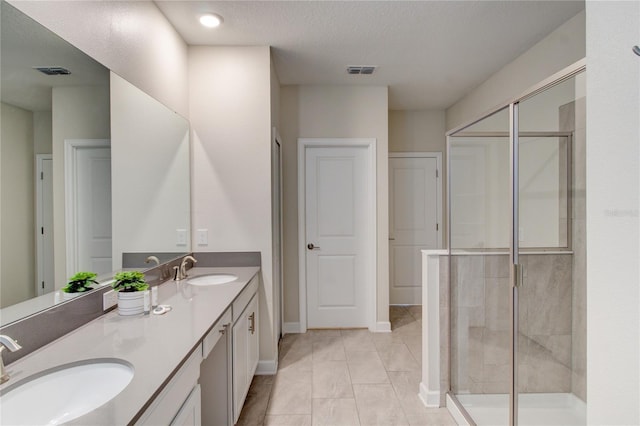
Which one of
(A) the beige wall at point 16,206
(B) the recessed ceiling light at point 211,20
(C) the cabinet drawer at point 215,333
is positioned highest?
(B) the recessed ceiling light at point 211,20

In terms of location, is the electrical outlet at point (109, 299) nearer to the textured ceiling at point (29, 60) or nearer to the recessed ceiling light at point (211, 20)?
the textured ceiling at point (29, 60)

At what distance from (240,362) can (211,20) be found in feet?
7.42

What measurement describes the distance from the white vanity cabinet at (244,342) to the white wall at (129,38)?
1.45 m

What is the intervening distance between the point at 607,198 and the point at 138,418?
1341 millimetres

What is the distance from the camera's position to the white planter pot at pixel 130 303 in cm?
147

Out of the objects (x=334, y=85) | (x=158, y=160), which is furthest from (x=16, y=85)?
(x=334, y=85)

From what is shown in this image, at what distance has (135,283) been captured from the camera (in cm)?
153

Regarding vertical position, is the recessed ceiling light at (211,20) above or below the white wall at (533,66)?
above

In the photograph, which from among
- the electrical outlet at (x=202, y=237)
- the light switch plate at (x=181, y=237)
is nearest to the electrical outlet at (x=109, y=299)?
the light switch plate at (x=181, y=237)

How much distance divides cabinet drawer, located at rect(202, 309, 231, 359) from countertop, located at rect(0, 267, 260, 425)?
0.15 feet

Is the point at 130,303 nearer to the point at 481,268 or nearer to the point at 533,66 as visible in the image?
the point at 481,268

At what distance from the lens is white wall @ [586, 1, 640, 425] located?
30.5 inches

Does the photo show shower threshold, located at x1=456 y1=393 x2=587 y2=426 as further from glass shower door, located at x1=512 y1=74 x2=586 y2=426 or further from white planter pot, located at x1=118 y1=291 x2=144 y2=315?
white planter pot, located at x1=118 y1=291 x2=144 y2=315

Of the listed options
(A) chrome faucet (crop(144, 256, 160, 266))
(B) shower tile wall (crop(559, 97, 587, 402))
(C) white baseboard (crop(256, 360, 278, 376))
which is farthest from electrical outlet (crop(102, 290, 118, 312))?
(B) shower tile wall (crop(559, 97, 587, 402))
